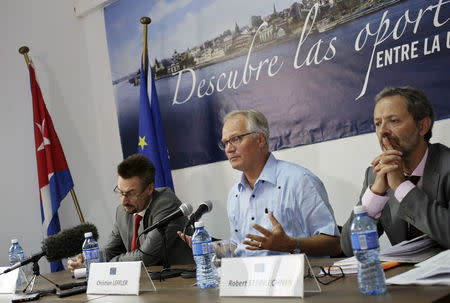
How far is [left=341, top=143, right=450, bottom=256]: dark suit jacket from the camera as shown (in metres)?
1.86

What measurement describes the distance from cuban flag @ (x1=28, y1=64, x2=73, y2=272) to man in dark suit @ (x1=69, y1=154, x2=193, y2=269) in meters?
1.63

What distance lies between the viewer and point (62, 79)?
5473mm

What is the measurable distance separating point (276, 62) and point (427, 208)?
2210 mm

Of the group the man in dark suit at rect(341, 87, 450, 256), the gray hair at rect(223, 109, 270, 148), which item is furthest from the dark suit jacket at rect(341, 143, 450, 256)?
the gray hair at rect(223, 109, 270, 148)

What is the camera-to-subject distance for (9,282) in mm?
2758

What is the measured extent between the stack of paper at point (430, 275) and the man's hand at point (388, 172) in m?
0.47

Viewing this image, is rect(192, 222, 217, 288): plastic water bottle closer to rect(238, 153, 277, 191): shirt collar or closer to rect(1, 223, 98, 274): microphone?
rect(238, 153, 277, 191): shirt collar

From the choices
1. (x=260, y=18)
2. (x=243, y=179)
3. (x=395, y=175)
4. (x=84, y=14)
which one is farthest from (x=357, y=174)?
(x=84, y=14)

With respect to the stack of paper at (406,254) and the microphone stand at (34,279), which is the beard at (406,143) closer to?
the stack of paper at (406,254)

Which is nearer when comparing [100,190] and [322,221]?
[322,221]

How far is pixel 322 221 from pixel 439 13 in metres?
1.36

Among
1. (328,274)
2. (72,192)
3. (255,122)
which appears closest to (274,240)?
(328,274)

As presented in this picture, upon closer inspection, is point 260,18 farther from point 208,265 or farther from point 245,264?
point 245,264

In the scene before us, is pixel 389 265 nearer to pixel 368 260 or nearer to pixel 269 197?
pixel 368 260
